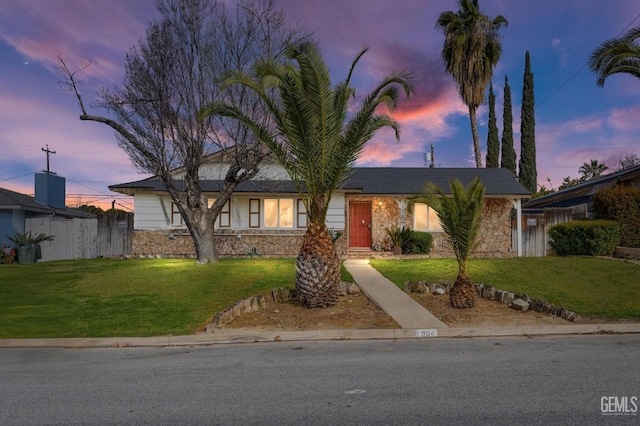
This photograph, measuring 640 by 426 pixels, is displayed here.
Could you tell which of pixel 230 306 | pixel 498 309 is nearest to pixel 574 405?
pixel 498 309

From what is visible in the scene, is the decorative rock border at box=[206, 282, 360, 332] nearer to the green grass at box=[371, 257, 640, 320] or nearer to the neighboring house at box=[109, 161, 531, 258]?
the green grass at box=[371, 257, 640, 320]

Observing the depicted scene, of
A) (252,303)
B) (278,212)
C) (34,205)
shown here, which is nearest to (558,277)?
(252,303)

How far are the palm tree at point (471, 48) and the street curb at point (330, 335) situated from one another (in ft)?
81.2

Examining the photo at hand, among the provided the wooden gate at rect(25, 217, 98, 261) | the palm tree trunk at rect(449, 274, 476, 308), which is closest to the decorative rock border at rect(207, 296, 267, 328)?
the palm tree trunk at rect(449, 274, 476, 308)

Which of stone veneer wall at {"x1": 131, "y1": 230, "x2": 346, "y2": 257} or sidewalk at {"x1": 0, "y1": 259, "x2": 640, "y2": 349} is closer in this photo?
sidewalk at {"x1": 0, "y1": 259, "x2": 640, "y2": 349}

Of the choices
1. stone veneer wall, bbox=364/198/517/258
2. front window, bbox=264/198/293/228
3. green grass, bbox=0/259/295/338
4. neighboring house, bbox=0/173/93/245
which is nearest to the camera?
green grass, bbox=0/259/295/338

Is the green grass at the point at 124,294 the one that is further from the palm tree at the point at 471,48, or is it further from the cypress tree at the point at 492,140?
the cypress tree at the point at 492,140

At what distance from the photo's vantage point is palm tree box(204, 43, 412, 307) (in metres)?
9.46

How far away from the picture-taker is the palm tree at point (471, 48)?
29.4 metres

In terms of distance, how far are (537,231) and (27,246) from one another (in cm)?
2319

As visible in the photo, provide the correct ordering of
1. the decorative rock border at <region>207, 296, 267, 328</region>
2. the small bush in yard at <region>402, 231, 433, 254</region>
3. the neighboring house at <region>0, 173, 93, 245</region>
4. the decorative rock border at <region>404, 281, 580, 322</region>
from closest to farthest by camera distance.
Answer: the decorative rock border at <region>207, 296, 267, 328</region> → the decorative rock border at <region>404, 281, 580, 322</region> → the small bush in yard at <region>402, 231, 433, 254</region> → the neighboring house at <region>0, 173, 93, 245</region>

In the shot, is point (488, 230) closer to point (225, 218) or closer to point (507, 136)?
point (225, 218)

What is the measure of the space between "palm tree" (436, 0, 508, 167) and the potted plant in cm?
2706

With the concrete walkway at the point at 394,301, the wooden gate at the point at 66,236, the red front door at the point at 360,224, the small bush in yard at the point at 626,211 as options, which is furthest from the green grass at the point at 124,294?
the small bush in yard at the point at 626,211
